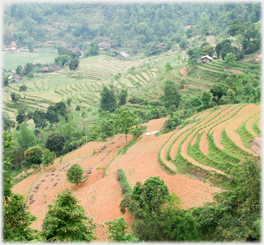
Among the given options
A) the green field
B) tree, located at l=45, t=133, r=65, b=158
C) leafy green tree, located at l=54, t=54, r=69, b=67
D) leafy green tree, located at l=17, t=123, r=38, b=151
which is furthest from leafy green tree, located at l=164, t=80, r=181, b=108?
the green field

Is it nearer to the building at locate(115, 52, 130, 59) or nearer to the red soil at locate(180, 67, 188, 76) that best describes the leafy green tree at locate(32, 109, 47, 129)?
the red soil at locate(180, 67, 188, 76)

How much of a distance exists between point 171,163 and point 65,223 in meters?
8.79

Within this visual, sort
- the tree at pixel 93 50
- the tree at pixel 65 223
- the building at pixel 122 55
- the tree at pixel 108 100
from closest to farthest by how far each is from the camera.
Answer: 1. the tree at pixel 65 223
2. the tree at pixel 108 100
3. the building at pixel 122 55
4. the tree at pixel 93 50

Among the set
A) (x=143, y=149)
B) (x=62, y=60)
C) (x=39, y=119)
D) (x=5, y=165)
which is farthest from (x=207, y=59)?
(x=62, y=60)

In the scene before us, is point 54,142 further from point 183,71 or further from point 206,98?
point 183,71

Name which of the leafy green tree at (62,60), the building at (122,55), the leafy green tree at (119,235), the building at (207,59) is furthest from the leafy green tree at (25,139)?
the building at (122,55)

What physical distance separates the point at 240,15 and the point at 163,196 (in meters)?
52.9

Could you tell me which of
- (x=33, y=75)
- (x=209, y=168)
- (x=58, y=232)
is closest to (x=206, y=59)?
(x=209, y=168)

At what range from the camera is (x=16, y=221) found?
9211 mm

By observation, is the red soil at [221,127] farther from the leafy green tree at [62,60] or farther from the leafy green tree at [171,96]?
the leafy green tree at [62,60]

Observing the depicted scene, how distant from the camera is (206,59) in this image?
122 ft

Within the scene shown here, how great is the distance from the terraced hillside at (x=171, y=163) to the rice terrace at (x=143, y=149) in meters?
0.08

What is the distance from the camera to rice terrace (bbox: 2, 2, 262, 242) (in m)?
9.52

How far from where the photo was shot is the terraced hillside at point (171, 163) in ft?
44.1
